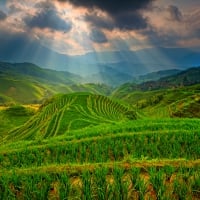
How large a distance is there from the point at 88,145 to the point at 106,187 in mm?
10859

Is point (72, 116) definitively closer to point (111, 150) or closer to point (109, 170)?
point (111, 150)

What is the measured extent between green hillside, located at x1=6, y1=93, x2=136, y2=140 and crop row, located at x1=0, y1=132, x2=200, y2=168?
134ft

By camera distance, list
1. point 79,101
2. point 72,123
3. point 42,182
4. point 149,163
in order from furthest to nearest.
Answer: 1. point 79,101
2. point 72,123
3. point 149,163
4. point 42,182

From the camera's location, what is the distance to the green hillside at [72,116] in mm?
79062

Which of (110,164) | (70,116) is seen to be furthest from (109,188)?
(70,116)

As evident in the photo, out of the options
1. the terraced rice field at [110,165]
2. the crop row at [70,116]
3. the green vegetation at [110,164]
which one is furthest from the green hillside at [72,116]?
the terraced rice field at [110,165]

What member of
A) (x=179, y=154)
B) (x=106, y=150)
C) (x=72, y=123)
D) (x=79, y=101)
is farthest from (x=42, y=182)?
(x=79, y=101)

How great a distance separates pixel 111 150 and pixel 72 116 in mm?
71529

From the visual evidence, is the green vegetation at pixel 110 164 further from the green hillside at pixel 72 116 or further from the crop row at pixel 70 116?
the crop row at pixel 70 116

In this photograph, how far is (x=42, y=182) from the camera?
958cm

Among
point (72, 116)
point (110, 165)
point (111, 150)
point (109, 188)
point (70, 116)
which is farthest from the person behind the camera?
point (70, 116)

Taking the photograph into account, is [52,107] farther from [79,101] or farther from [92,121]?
[92,121]

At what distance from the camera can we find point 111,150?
1862 cm

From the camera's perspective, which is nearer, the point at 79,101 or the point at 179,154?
the point at 179,154
